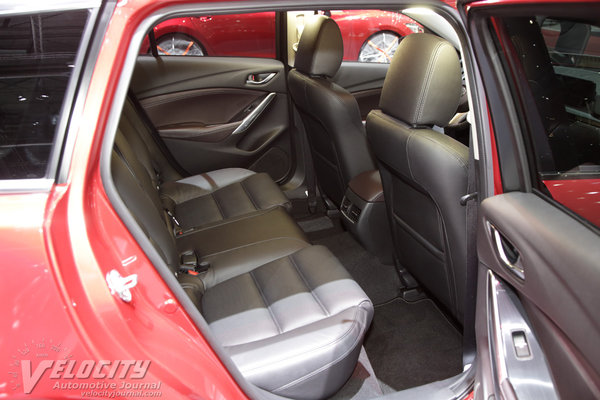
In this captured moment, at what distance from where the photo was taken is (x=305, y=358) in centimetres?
143

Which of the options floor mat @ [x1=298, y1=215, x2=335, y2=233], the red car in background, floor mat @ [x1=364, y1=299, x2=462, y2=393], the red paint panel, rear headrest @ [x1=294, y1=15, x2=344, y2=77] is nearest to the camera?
the red paint panel

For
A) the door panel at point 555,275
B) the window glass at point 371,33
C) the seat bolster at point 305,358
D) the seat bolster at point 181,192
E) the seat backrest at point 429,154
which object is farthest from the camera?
the window glass at point 371,33

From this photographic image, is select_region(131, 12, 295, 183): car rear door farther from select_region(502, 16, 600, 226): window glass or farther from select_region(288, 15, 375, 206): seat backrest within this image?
select_region(502, 16, 600, 226): window glass

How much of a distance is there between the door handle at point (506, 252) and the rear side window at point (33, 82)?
0.97 meters

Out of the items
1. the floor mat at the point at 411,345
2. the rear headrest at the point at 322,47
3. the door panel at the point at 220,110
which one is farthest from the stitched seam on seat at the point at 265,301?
the door panel at the point at 220,110

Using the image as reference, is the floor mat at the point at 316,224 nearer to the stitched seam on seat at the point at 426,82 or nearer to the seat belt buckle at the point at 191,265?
the seat belt buckle at the point at 191,265

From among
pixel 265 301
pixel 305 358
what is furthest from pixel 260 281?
pixel 305 358

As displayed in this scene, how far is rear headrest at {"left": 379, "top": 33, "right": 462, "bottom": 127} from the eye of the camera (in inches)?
61.4

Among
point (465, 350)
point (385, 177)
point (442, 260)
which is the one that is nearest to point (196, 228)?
point (385, 177)

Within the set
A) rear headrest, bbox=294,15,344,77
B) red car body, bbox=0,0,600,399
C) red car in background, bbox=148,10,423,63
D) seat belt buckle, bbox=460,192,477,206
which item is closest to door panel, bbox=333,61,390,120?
red car in background, bbox=148,10,423,63

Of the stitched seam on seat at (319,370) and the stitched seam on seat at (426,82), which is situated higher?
the stitched seam on seat at (426,82)

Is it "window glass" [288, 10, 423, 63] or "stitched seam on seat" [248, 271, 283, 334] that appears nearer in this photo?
"stitched seam on seat" [248, 271, 283, 334]

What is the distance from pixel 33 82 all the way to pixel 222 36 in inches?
91.3

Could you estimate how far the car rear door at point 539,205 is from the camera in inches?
39.4
